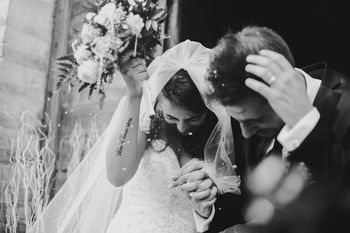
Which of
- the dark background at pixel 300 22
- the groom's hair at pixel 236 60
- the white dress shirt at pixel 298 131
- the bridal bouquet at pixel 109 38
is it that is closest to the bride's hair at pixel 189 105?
the bridal bouquet at pixel 109 38

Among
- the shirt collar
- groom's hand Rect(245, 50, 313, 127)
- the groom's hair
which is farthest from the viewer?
the shirt collar

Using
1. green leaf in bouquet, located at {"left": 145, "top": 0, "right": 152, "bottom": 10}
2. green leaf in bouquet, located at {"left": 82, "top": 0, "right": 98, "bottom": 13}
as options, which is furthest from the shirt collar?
green leaf in bouquet, located at {"left": 82, "top": 0, "right": 98, "bottom": 13}

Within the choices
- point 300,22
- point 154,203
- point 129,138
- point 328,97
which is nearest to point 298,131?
point 328,97

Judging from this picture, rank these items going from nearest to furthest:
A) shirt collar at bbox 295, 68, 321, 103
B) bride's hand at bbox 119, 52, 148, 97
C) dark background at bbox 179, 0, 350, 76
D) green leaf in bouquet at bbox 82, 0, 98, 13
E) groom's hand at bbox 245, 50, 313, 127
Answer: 1. groom's hand at bbox 245, 50, 313, 127
2. shirt collar at bbox 295, 68, 321, 103
3. bride's hand at bbox 119, 52, 148, 97
4. green leaf in bouquet at bbox 82, 0, 98, 13
5. dark background at bbox 179, 0, 350, 76

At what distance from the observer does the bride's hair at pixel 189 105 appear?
2.20m

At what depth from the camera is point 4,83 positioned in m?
3.89

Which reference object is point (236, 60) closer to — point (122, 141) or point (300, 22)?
point (122, 141)

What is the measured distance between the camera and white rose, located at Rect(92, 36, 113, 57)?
1940mm

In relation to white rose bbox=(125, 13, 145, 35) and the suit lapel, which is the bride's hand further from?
the suit lapel

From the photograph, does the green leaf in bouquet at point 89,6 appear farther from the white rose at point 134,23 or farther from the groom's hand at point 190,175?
the groom's hand at point 190,175

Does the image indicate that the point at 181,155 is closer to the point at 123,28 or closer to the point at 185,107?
the point at 185,107

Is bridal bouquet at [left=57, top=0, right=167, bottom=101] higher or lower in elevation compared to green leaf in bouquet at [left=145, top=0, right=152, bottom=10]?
lower

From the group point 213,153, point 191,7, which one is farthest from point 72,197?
point 191,7

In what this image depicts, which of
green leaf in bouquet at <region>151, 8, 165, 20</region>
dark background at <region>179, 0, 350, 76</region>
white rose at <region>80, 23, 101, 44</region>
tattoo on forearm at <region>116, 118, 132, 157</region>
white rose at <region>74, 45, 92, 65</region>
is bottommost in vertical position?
tattoo on forearm at <region>116, 118, 132, 157</region>
